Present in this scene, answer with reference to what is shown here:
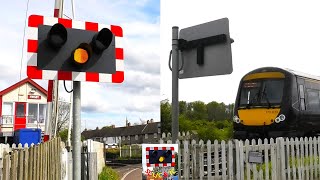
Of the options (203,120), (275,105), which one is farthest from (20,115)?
(275,105)

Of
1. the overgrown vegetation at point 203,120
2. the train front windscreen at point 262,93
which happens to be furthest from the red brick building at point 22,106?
the overgrown vegetation at point 203,120

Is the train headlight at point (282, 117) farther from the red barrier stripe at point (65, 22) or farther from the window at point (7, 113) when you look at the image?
the window at point (7, 113)

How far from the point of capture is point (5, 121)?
30.8 meters

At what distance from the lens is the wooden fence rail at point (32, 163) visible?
262cm

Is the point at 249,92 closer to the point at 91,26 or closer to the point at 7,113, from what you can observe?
the point at 91,26

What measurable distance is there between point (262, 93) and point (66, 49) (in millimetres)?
11035

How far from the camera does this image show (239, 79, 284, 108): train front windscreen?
1304cm

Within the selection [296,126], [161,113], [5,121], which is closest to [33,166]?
[161,113]

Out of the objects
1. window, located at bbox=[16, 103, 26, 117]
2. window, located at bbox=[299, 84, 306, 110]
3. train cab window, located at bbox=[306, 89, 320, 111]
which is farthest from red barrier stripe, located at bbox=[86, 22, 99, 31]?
window, located at bbox=[16, 103, 26, 117]

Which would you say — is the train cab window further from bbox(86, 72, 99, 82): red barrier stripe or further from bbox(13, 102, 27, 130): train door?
bbox(13, 102, 27, 130): train door

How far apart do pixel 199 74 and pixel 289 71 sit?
339 inches

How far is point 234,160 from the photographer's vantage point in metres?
7.54

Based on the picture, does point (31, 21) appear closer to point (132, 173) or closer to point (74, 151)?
point (74, 151)

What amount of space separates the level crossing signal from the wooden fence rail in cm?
64
